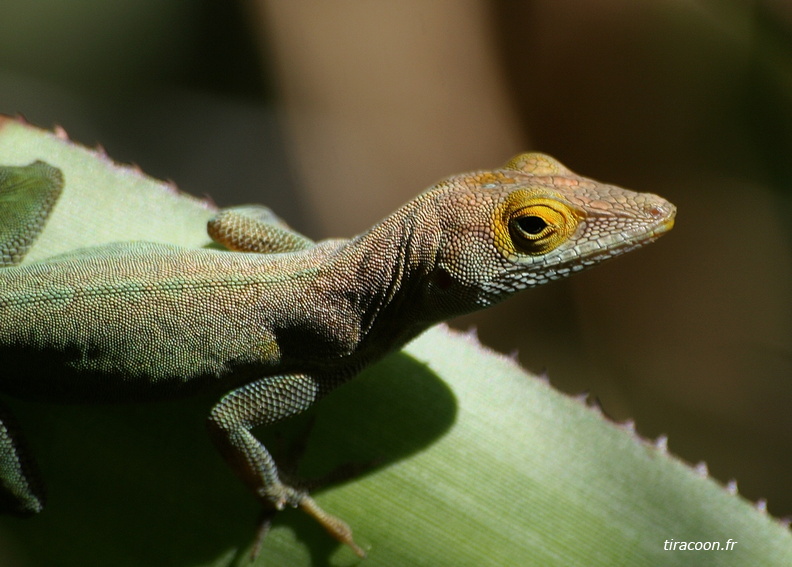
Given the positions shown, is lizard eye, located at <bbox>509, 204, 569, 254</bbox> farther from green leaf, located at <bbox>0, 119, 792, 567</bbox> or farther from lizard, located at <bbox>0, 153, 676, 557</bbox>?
green leaf, located at <bbox>0, 119, 792, 567</bbox>

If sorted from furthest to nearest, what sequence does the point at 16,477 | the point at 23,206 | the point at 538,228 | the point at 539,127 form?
the point at 539,127
the point at 23,206
the point at 16,477
the point at 538,228

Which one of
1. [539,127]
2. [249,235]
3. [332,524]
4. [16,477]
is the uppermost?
[539,127]

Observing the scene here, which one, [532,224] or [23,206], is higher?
[532,224]

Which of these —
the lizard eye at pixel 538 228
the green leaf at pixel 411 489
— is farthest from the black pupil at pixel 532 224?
the green leaf at pixel 411 489

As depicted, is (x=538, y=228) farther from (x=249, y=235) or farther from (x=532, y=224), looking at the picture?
(x=249, y=235)

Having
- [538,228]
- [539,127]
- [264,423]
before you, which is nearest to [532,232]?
[538,228]

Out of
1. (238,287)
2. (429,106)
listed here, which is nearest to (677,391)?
(429,106)
